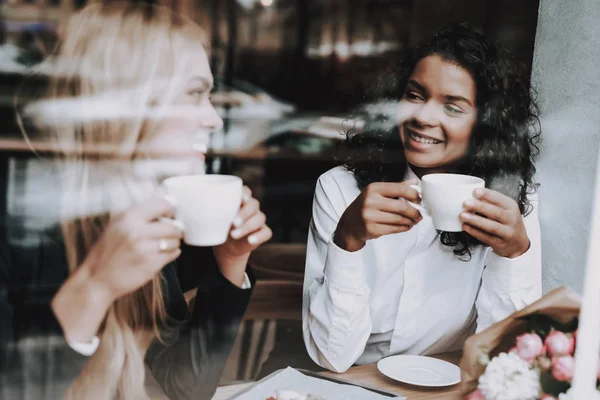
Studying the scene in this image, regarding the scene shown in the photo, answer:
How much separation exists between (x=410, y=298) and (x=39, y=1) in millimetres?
1163

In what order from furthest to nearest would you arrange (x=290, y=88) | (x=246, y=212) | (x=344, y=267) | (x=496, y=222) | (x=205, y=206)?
(x=290, y=88)
(x=344, y=267)
(x=496, y=222)
(x=246, y=212)
(x=205, y=206)

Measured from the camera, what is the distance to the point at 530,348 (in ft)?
3.33

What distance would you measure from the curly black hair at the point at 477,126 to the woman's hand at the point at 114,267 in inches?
30.1

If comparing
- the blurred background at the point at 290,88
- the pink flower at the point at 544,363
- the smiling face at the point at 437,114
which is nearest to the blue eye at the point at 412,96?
the smiling face at the point at 437,114

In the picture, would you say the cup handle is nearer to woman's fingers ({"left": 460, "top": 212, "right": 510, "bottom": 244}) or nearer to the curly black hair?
woman's fingers ({"left": 460, "top": 212, "right": 510, "bottom": 244})

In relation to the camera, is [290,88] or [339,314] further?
[290,88]

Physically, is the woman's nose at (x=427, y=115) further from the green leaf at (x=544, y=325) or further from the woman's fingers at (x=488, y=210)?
the green leaf at (x=544, y=325)

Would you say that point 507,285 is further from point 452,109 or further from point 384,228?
point 452,109

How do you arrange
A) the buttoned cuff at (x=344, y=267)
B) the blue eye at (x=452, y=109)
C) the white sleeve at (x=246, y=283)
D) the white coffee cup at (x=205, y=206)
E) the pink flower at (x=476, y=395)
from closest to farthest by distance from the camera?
1. the white coffee cup at (x=205, y=206)
2. the pink flower at (x=476, y=395)
3. the white sleeve at (x=246, y=283)
4. the buttoned cuff at (x=344, y=267)
5. the blue eye at (x=452, y=109)

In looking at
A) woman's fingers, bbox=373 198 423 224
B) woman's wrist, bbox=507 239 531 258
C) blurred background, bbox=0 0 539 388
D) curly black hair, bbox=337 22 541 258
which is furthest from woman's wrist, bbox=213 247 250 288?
woman's wrist, bbox=507 239 531 258

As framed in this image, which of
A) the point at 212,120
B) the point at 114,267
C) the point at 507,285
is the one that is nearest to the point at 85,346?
the point at 114,267

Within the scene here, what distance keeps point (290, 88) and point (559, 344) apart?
3.14 feet

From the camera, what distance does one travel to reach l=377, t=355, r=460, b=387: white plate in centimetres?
124

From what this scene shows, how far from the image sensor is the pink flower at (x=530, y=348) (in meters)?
1.02
